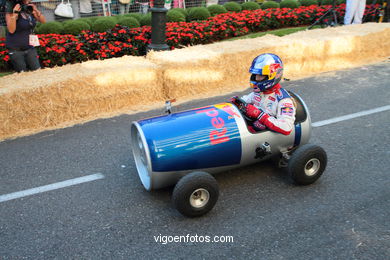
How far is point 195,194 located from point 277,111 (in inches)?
53.9

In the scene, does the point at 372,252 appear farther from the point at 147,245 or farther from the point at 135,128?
the point at 135,128

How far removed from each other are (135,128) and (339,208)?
2341 mm

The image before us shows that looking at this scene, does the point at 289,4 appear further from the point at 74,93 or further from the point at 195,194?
the point at 195,194

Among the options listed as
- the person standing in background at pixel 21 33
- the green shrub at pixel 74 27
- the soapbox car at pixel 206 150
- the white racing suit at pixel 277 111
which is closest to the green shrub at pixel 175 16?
the green shrub at pixel 74 27

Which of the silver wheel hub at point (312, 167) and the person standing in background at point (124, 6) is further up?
the person standing in background at point (124, 6)

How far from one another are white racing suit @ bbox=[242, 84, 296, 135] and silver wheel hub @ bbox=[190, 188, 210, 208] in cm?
104

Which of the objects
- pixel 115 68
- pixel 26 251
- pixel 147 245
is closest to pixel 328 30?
pixel 115 68

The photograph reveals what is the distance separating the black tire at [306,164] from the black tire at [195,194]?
0.95 m

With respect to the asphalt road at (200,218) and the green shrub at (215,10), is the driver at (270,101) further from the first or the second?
the green shrub at (215,10)

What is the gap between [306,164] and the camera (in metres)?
4.16

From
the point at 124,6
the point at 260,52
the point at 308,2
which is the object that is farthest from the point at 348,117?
the point at 308,2

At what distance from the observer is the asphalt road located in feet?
11.4

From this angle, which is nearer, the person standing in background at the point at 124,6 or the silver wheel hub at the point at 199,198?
the silver wheel hub at the point at 199,198

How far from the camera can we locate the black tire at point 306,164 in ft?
13.5
